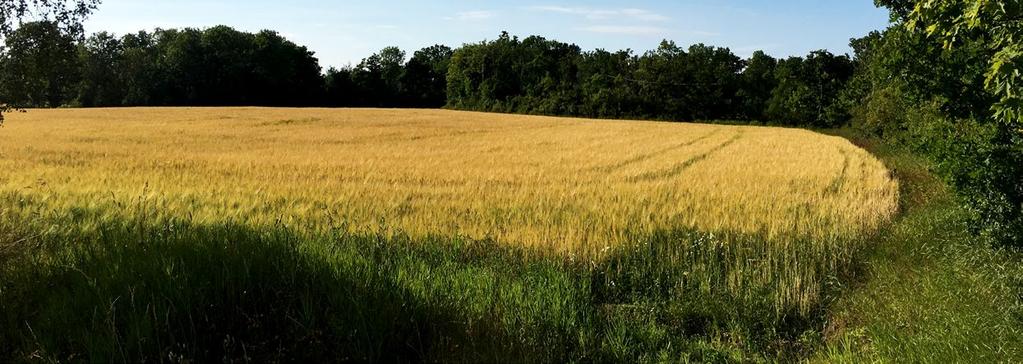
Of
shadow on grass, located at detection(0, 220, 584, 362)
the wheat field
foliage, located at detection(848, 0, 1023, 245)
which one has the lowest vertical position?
the wheat field

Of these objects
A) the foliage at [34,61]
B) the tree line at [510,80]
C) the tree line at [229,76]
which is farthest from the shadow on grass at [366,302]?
the tree line at [229,76]

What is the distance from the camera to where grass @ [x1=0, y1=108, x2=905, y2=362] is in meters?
4.16

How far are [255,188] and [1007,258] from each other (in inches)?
428

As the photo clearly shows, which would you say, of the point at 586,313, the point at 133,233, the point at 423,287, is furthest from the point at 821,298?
the point at 133,233

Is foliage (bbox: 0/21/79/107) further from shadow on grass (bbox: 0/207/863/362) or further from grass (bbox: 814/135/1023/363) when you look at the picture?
grass (bbox: 814/135/1023/363)

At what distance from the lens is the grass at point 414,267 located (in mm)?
4156

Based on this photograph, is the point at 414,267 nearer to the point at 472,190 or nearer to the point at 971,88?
the point at 472,190

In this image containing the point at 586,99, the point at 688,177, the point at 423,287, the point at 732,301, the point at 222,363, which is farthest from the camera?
the point at 586,99

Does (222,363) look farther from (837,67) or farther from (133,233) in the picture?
(837,67)

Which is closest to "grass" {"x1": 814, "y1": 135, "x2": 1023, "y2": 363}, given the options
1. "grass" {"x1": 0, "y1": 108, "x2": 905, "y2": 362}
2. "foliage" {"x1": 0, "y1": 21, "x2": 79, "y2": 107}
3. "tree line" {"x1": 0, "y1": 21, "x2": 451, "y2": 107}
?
"grass" {"x1": 0, "y1": 108, "x2": 905, "y2": 362}

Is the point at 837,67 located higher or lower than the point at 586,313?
higher

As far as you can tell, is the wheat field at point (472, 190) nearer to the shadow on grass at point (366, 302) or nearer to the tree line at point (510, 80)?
the shadow on grass at point (366, 302)

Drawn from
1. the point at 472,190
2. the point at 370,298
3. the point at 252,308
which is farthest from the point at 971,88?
the point at 252,308

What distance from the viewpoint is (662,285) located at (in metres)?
6.63
